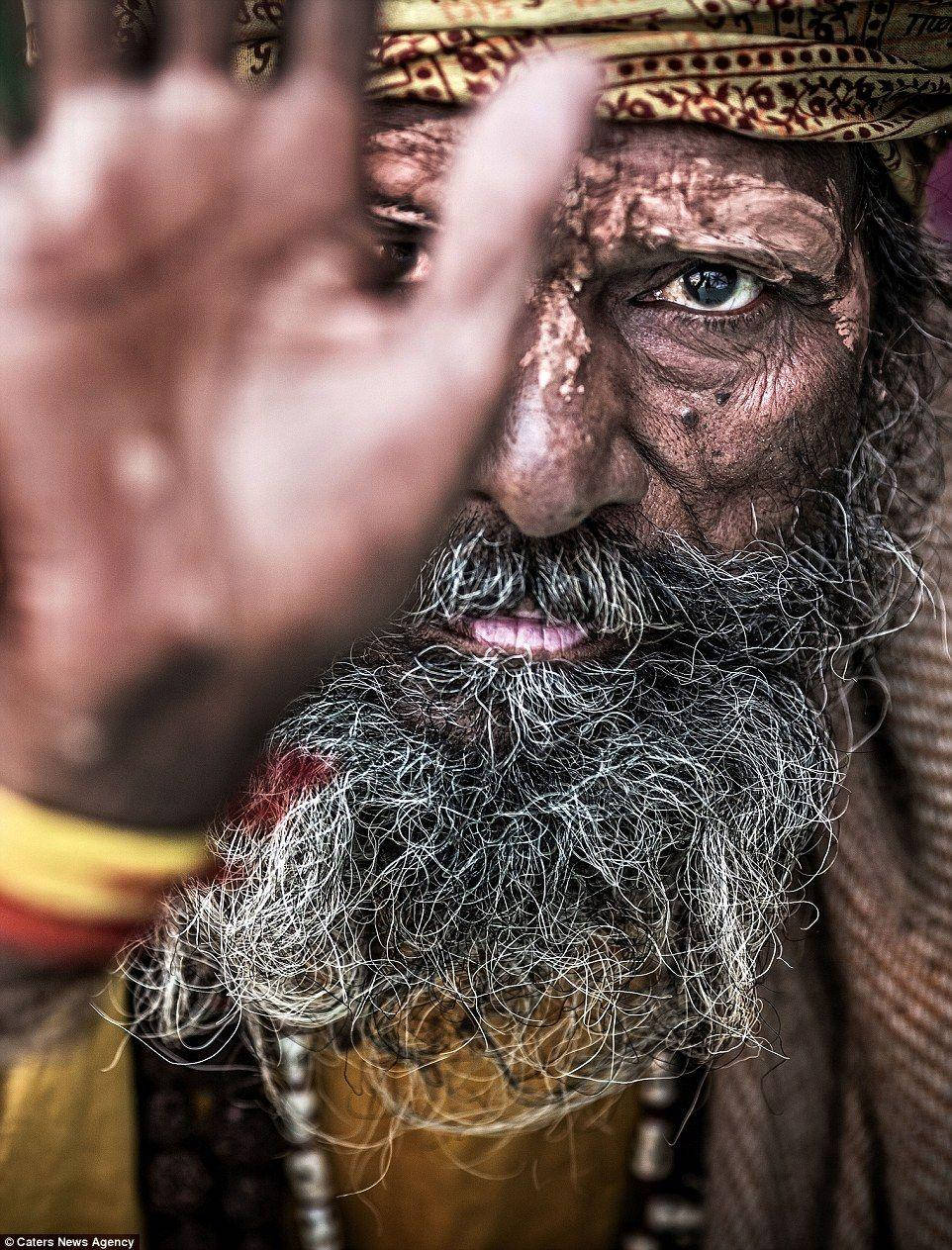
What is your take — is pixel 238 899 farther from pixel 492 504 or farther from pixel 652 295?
pixel 652 295

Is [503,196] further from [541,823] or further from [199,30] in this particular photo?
[541,823]

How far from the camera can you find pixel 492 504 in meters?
1.00

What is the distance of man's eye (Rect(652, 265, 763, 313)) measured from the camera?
1050 millimetres

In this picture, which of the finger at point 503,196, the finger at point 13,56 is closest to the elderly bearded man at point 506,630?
the finger at point 503,196

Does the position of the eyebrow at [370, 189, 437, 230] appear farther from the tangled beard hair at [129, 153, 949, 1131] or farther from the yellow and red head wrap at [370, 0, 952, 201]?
the tangled beard hair at [129, 153, 949, 1131]

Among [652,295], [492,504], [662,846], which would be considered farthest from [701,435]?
[662,846]

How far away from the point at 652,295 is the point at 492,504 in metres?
0.28

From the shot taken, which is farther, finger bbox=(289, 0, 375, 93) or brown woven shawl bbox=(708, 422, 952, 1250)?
brown woven shawl bbox=(708, 422, 952, 1250)

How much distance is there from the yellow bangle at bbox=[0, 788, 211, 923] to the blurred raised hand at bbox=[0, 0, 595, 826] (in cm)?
9

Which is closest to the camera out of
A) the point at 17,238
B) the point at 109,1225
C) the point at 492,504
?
the point at 17,238

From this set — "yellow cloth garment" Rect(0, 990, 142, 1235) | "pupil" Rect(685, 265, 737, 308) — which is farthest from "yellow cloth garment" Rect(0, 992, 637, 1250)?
"pupil" Rect(685, 265, 737, 308)

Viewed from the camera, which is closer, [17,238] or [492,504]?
[17,238]

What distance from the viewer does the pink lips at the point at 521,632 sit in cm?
104

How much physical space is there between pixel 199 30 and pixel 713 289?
69cm
